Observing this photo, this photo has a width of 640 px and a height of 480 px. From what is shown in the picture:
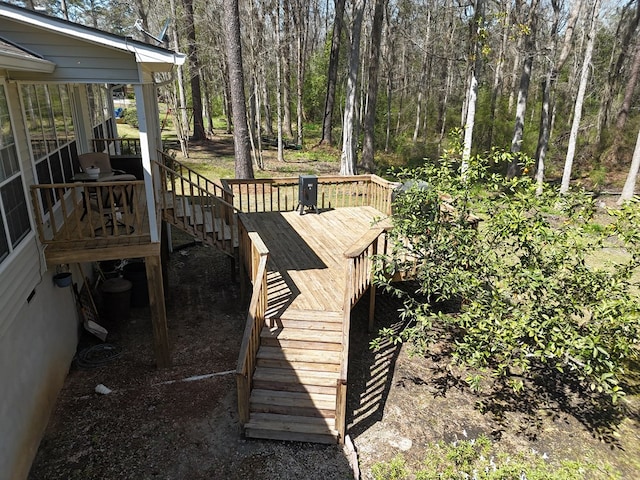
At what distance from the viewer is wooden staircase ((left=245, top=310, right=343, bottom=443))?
484 cm

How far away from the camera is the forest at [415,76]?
14219 mm

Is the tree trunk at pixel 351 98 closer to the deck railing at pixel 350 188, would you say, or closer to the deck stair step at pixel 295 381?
the deck railing at pixel 350 188

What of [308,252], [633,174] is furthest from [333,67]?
[308,252]

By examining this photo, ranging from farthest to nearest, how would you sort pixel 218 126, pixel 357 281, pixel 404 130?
pixel 218 126, pixel 404 130, pixel 357 281

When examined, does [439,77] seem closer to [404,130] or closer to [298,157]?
[404,130]

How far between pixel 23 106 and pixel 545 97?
638 inches

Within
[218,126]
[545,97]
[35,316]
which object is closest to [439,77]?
[218,126]

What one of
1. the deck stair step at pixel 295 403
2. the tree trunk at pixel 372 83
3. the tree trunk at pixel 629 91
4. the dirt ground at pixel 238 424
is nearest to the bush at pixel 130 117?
the tree trunk at pixel 372 83

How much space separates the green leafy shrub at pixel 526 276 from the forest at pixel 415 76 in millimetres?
1099

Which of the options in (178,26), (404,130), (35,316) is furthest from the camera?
(404,130)

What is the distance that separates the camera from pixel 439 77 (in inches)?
1372

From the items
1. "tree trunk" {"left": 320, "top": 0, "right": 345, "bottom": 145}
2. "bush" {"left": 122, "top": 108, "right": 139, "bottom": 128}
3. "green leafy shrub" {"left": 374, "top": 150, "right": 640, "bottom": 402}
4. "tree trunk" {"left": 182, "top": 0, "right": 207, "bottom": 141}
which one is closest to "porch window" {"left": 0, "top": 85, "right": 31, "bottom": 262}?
"green leafy shrub" {"left": 374, "top": 150, "right": 640, "bottom": 402}

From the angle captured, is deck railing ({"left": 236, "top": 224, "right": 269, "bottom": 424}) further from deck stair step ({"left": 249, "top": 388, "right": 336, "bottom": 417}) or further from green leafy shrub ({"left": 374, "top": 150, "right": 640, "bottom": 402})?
green leafy shrub ({"left": 374, "top": 150, "right": 640, "bottom": 402})

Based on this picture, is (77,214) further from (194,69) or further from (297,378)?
(194,69)
